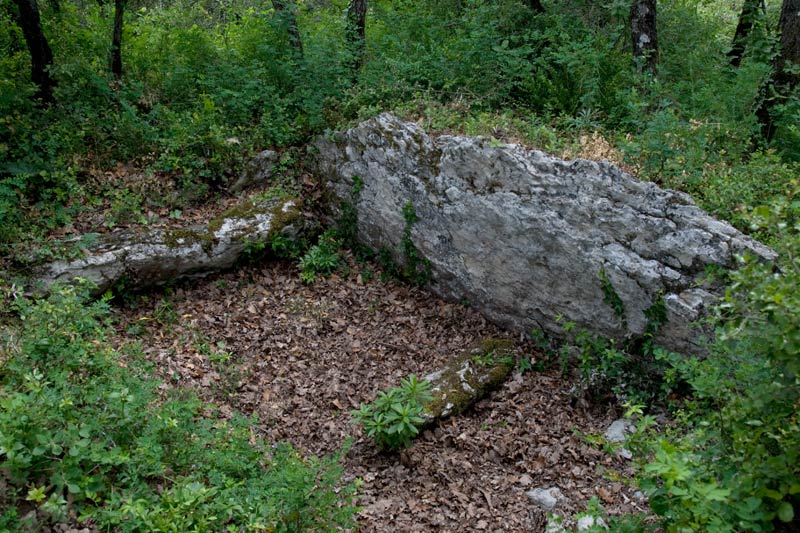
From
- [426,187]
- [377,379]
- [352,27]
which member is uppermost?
[352,27]

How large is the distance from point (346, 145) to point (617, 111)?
12.9 ft

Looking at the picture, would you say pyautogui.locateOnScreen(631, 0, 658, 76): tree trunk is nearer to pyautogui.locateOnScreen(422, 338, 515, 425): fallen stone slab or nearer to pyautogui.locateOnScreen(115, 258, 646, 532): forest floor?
pyautogui.locateOnScreen(115, 258, 646, 532): forest floor

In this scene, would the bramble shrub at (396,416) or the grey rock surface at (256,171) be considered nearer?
the bramble shrub at (396,416)

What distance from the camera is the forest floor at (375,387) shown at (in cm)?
525

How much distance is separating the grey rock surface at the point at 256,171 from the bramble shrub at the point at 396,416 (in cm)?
461

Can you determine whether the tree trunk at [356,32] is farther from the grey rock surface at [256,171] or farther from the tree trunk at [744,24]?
the tree trunk at [744,24]

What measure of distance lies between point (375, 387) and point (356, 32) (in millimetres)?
6664

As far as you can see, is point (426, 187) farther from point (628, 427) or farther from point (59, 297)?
point (59, 297)

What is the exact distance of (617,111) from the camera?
7805 millimetres

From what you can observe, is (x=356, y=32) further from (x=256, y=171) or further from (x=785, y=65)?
(x=785, y=65)

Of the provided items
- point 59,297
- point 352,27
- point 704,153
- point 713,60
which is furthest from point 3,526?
point 713,60

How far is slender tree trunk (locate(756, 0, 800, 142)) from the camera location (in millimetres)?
8031

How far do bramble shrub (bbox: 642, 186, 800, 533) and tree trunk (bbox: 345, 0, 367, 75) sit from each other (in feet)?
26.1

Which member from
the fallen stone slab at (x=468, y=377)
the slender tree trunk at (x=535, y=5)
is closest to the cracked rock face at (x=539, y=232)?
the fallen stone slab at (x=468, y=377)
